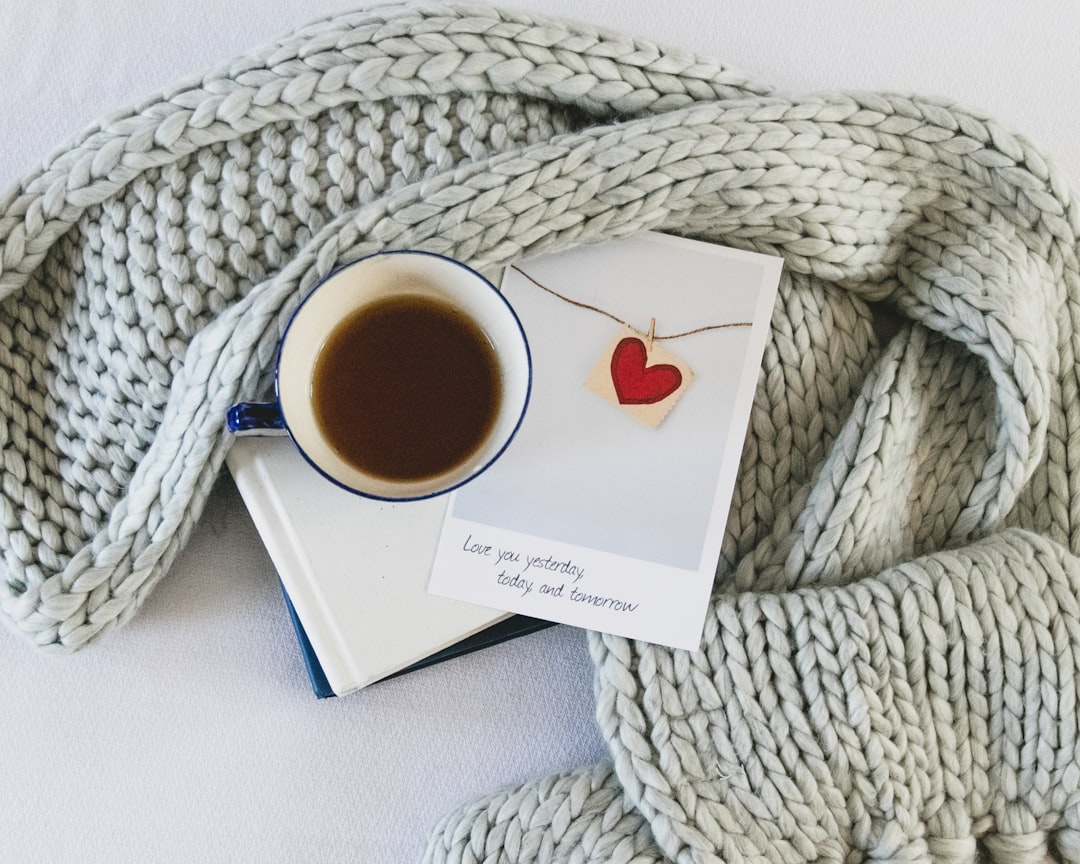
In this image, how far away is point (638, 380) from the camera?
0.62m

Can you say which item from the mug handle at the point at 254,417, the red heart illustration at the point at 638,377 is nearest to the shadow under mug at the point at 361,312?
the mug handle at the point at 254,417

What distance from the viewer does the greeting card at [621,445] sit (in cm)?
61

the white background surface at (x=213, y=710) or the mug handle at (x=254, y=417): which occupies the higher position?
the mug handle at (x=254, y=417)

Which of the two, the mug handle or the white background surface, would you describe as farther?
the white background surface

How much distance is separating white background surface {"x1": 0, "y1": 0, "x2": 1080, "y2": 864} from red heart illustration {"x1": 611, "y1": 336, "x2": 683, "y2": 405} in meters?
0.18

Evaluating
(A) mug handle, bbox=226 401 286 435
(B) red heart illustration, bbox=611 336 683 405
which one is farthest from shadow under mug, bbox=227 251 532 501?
(B) red heart illustration, bbox=611 336 683 405

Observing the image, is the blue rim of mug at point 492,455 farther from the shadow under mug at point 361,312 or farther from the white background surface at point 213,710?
the white background surface at point 213,710

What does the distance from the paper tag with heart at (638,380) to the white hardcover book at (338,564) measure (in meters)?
0.16

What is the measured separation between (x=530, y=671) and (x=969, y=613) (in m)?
0.29

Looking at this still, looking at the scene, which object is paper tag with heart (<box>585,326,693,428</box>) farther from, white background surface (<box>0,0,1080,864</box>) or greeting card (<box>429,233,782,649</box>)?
white background surface (<box>0,0,1080,864</box>)

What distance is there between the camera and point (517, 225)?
0.59 meters

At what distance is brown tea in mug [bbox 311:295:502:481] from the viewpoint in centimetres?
55

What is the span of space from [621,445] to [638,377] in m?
0.05

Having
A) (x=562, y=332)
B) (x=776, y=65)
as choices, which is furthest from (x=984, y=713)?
(x=776, y=65)
